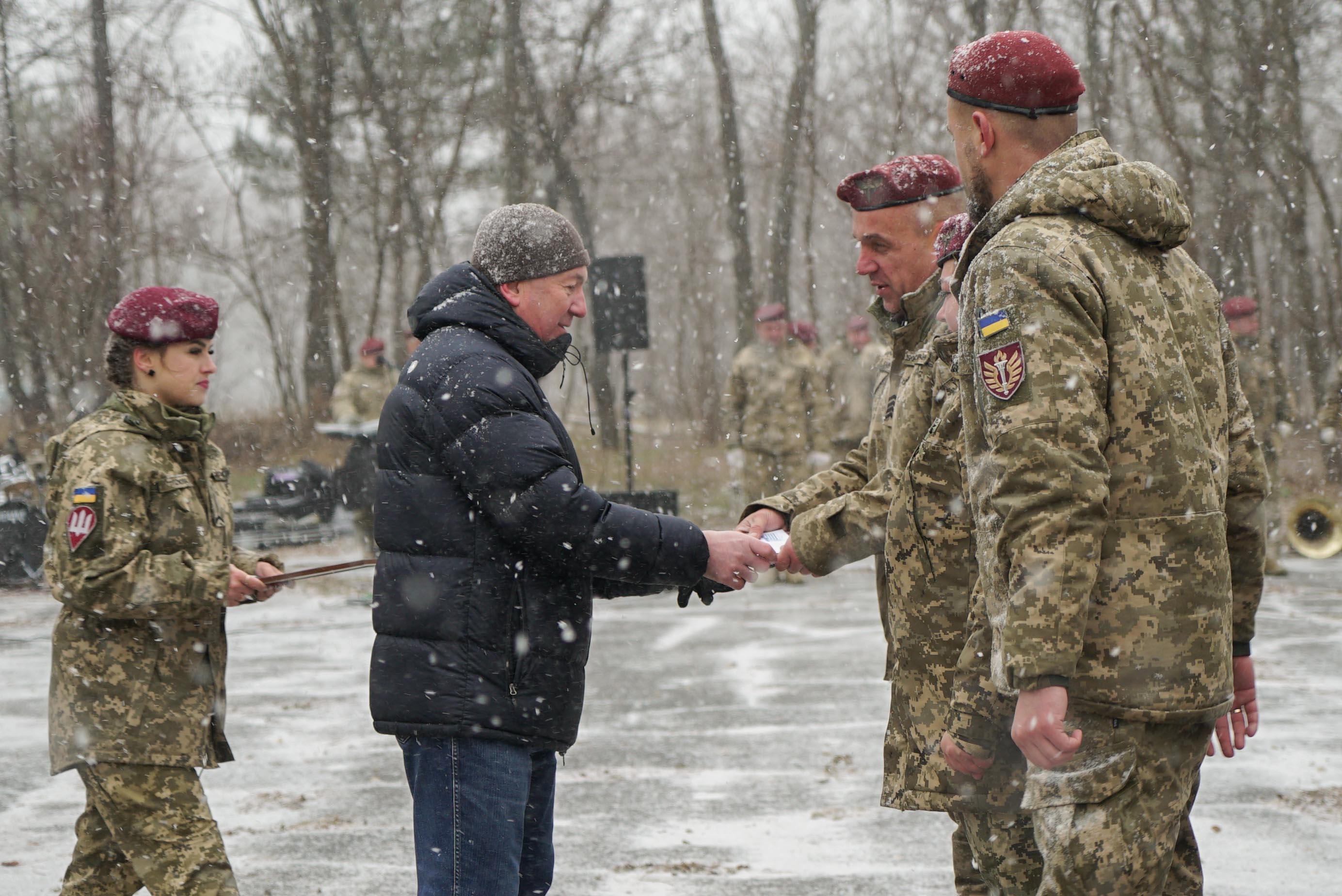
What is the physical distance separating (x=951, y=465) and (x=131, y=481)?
2.10 metres

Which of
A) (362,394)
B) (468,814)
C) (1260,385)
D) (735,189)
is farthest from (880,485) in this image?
(735,189)

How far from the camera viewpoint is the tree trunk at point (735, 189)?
936 inches

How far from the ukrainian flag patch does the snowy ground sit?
256 cm

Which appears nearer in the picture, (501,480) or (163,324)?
(501,480)

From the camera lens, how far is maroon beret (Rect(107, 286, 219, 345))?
12.4 ft

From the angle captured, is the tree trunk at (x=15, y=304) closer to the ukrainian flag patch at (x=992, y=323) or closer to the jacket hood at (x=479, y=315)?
the jacket hood at (x=479, y=315)

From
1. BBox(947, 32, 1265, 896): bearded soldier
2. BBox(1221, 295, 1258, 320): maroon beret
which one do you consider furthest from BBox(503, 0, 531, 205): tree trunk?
BBox(947, 32, 1265, 896): bearded soldier

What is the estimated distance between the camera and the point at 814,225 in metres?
43.1

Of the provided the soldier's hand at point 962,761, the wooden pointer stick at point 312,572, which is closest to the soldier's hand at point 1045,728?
the soldier's hand at point 962,761

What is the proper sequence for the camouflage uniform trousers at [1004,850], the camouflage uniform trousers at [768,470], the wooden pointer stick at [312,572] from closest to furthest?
the camouflage uniform trousers at [1004,850] < the wooden pointer stick at [312,572] < the camouflage uniform trousers at [768,470]

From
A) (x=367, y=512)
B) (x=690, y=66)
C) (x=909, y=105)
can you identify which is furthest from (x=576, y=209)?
(x=367, y=512)

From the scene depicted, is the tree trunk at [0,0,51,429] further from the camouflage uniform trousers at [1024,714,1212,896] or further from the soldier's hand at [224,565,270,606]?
the camouflage uniform trousers at [1024,714,1212,896]

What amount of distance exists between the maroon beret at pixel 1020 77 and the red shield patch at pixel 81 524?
2.39 metres

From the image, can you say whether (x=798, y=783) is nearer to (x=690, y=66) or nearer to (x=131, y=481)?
(x=131, y=481)
